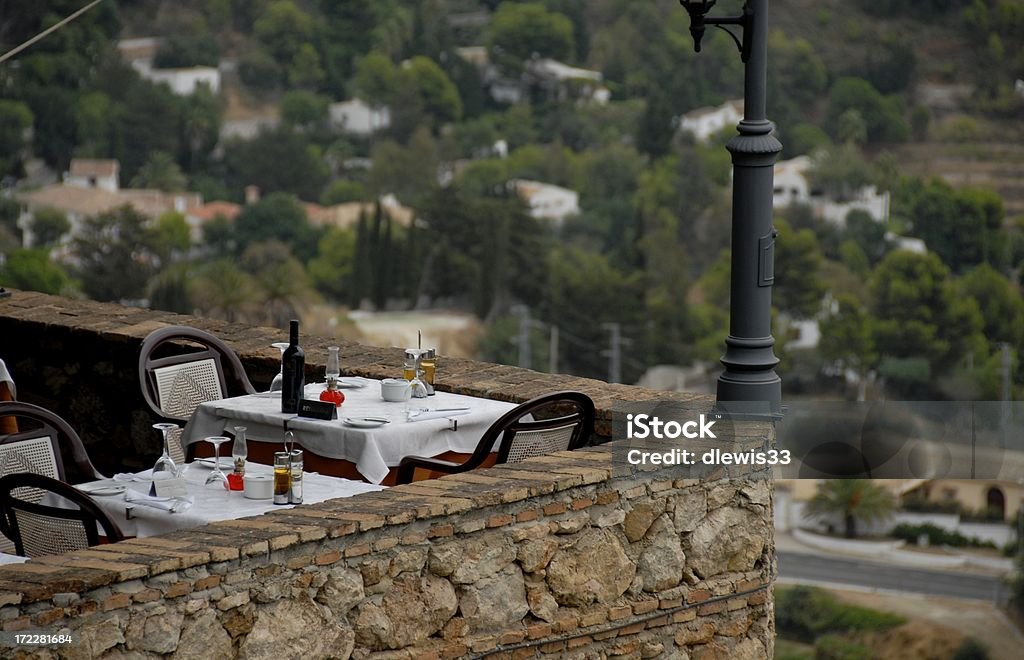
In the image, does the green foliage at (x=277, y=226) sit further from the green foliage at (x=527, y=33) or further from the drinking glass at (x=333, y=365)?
the drinking glass at (x=333, y=365)

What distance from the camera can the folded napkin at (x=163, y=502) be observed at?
13.9 ft

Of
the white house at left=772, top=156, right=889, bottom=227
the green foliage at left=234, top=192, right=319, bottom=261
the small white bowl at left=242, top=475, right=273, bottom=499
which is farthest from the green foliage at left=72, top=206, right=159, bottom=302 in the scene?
the small white bowl at left=242, top=475, right=273, bottom=499

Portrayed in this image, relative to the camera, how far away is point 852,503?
63.2 m

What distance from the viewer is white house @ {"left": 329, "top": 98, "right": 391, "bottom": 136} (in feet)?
279

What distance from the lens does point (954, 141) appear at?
270ft

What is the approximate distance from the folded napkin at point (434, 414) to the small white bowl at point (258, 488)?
0.83 m

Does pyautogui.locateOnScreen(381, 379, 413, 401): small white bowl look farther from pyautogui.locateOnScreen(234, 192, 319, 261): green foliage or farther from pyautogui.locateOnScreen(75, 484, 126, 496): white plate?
pyautogui.locateOnScreen(234, 192, 319, 261): green foliage

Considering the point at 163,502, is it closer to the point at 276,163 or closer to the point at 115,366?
the point at 115,366

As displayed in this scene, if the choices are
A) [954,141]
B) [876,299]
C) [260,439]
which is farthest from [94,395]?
[954,141]

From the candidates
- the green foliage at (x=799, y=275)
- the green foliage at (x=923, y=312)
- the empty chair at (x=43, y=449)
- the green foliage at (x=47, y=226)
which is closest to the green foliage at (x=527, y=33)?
the green foliage at (x=799, y=275)

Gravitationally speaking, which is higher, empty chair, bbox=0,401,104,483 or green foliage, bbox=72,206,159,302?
empty chair, bbox=0,401,104,483

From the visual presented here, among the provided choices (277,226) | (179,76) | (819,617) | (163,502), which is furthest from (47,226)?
(163,502)

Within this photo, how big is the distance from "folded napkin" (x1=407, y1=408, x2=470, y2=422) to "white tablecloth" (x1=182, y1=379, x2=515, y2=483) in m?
0.02

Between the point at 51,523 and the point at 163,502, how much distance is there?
33cm
